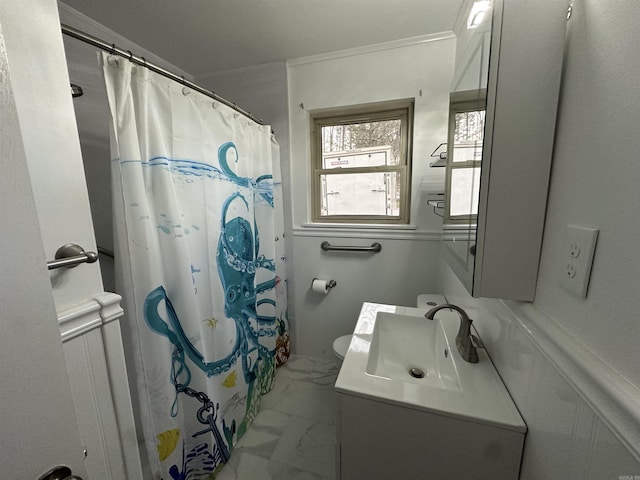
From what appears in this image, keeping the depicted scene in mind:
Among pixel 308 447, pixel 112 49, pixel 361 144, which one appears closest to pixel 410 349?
pixel 308 447

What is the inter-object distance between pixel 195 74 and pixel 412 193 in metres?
2.00

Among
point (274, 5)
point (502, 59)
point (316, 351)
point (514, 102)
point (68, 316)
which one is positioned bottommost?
point (316, 351)

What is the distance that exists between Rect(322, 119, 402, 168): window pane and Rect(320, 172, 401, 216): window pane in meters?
0.10

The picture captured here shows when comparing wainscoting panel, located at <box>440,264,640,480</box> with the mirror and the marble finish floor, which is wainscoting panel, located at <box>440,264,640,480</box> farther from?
the marble finish floor

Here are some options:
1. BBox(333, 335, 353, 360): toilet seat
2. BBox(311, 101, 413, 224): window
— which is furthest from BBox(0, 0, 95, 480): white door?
BBox(311, 101, 413, 224): window

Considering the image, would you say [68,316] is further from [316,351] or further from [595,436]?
[316,351]

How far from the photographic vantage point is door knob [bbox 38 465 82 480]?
42cm

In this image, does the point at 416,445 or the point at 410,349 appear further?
the point at 410,349

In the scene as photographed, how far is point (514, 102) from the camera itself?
23.7 inches

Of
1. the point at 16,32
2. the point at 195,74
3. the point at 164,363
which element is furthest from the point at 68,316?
the point at 195,74

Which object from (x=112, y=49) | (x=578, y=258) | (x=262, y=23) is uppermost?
(x=262, y=23)

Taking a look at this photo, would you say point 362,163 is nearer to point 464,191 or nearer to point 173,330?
point 464,191

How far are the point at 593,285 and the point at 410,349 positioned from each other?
0.90 metres

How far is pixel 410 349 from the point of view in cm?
124
